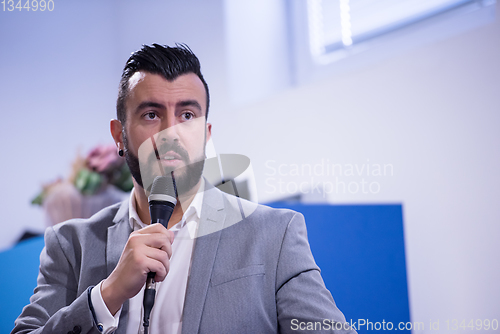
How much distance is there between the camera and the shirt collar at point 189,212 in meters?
1.13

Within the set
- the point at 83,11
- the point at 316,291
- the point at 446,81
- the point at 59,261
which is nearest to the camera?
the point at 316,291

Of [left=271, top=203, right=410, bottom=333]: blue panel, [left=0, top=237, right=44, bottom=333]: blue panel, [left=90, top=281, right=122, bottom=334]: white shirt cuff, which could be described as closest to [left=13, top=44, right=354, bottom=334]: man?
[left=90, top=281, right=122, bottom=334]: white shirt cuff

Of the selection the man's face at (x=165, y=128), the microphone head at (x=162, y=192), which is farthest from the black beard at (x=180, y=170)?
the microphone head at (x=162, y=192)

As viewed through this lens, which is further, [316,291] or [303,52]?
[303,52]

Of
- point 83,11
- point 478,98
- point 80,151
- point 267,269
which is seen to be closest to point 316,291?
point 267,269

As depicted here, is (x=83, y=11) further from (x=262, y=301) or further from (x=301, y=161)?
(x=262, y=301)

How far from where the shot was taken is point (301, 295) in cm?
96

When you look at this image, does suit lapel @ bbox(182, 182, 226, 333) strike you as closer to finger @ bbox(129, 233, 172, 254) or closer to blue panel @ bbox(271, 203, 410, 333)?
finger @ bbox(129, 233, 172, 254)

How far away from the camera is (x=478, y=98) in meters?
1.18

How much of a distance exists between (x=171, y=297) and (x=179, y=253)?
116mm

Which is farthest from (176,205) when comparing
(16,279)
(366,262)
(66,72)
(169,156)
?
(66,72)

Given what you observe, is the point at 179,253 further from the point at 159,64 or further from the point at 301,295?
the point at 159,64

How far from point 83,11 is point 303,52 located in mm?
1060

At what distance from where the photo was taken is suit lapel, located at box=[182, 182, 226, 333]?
958 millimetres
